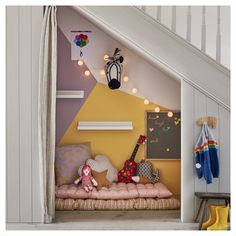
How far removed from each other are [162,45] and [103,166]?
1.53m

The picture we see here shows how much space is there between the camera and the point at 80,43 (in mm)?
4902

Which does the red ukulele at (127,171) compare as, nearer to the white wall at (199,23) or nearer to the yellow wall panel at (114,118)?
the yellow wall panel at (114,118)

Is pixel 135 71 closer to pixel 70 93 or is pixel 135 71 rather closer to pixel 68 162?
pixel 70 93

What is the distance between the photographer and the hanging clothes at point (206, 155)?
373cm

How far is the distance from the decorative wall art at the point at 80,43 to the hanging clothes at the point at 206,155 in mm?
1762

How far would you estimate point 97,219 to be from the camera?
3949 mm

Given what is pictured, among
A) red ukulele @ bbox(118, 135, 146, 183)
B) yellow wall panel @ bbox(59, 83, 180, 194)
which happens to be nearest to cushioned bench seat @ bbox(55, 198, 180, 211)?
red ukulele @ bbox(118, 135, 146, 183)

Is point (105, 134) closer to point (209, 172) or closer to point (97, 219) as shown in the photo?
point (97, 219)

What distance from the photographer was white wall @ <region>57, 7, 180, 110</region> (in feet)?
16.2

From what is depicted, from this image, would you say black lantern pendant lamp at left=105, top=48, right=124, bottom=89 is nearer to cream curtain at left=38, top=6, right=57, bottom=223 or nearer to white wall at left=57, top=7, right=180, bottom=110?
white wall at left=57, top=7, right=180, bottom=110

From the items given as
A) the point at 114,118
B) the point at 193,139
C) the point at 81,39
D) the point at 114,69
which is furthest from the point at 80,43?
the point at 193,139

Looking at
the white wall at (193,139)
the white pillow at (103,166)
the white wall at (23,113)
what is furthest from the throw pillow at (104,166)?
the white wall at (193,139)
